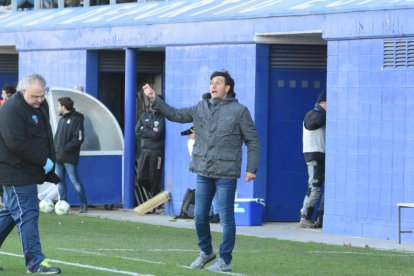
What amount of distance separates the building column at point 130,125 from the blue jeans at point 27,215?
10321 mm

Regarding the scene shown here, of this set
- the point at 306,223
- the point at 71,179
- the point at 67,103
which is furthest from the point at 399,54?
the point at 71,179

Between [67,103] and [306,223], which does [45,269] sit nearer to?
[306,223]

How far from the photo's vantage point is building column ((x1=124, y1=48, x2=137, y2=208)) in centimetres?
2184

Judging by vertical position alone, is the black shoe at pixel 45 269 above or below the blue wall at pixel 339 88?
below

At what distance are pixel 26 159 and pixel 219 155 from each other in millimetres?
1854

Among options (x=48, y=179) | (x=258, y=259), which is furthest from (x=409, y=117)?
(x=48, y=179)

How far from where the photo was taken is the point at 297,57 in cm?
1945

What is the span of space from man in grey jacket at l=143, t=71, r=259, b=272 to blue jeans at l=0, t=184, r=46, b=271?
1.48m

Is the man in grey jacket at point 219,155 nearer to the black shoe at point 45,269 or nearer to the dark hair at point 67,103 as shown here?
the black shoe at point 45,269

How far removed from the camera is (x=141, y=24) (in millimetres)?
21484

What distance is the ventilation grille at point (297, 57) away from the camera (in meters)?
19.3

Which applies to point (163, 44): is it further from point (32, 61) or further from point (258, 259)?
point (258, 259)

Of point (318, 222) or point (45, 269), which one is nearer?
point (45, 269)

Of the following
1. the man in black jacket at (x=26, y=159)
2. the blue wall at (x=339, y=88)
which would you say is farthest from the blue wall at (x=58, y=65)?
the man in black jacket at (x=26, y=159)
